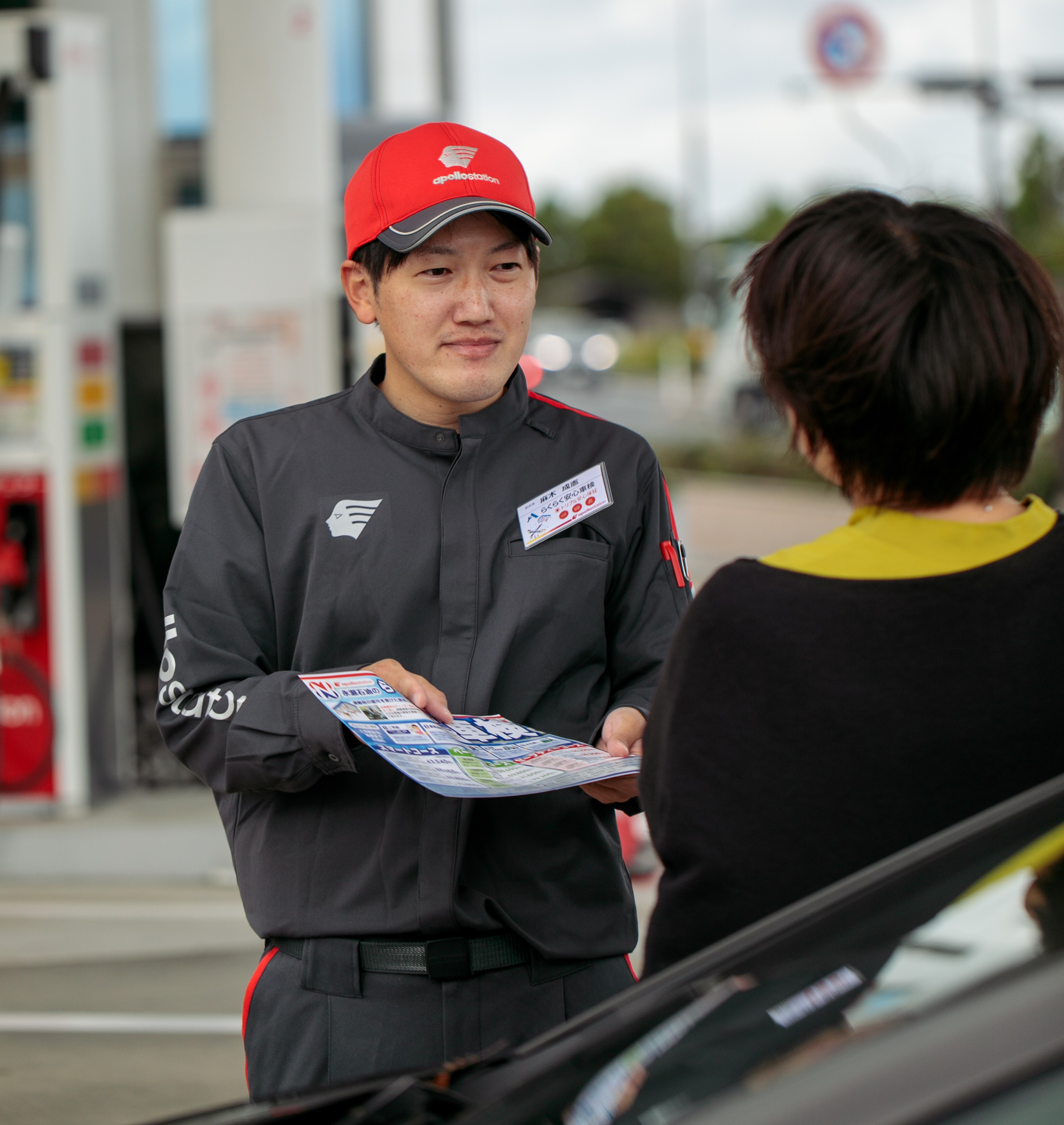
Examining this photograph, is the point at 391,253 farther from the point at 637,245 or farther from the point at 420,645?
the point at 637,245

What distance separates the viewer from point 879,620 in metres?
1.36

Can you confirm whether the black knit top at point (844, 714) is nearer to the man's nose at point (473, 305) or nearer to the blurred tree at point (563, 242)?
the man's nose at point (473, 305)

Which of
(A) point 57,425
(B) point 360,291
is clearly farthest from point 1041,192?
(B) point 360,291

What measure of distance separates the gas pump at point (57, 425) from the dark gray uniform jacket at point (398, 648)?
440 centimetres

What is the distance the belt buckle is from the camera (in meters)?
1.87

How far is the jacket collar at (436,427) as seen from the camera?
2.00m

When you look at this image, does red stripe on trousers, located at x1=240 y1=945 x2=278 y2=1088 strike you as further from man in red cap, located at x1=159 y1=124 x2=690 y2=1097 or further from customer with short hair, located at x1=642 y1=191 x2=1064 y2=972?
customer with short hair, located at x1=642 y1=191 x2=1064 y2=972

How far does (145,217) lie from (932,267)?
581cm

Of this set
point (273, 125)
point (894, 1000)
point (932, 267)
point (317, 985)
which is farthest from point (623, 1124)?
point (273, 125)

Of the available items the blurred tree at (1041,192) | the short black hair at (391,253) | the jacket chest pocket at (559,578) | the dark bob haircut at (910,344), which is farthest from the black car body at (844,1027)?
the blurred tree at (1041,192)

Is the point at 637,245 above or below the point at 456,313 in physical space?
above

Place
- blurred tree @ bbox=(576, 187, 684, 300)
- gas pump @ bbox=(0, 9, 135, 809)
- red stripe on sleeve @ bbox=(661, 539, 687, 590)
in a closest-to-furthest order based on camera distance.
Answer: red stripe on sleeve @ bbox=(661, 539, 687, 590) → gas pump @ bbox=(0, 9, 135, 809) → blurred tree @ bbox=(576, 187, 684, 300)

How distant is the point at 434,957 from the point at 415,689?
348 millimetres

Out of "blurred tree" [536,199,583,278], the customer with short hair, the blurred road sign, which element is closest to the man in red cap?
the customer with short hair
